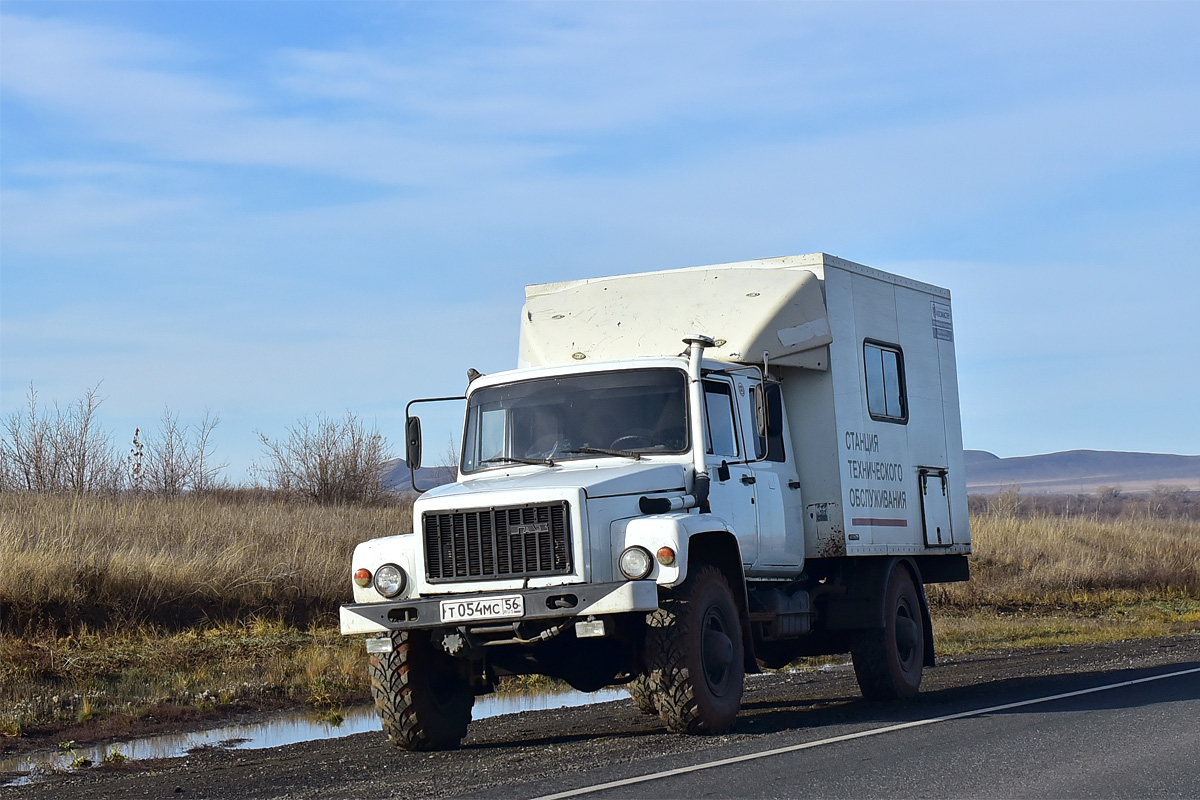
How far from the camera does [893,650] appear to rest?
13.0 m

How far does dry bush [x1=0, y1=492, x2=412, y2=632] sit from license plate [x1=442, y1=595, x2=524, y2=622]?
10.7 meters

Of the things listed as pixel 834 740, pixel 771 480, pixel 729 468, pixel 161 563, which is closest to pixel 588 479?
pixel 729 468

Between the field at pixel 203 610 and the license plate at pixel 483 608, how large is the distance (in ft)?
17.9

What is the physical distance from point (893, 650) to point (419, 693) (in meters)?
4.96

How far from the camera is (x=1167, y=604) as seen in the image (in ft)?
104

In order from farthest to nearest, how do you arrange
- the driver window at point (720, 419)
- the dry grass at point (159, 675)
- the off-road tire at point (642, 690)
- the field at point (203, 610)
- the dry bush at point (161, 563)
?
the dry bush at point (161, 563) → the field at point (203, 610) → the dry grass at point (159, 675) → the driver window at point (720, 419) → the off-road tire at point (642, 690)

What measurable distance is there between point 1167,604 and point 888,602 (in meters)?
21.4

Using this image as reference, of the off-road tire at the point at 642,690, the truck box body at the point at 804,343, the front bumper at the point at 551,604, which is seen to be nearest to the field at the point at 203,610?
the off-road tire at the point at 642,690

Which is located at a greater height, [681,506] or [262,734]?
[681,506]

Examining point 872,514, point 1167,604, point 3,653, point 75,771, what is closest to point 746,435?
point 872,514

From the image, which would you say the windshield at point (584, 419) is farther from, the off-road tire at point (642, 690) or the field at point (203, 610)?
the field at point (203, 610)

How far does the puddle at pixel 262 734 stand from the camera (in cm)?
1177

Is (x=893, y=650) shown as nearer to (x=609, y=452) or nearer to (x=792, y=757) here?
(x=609, y=452)

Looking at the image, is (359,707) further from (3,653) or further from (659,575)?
(659,575)
